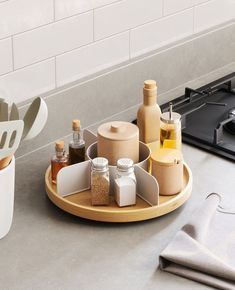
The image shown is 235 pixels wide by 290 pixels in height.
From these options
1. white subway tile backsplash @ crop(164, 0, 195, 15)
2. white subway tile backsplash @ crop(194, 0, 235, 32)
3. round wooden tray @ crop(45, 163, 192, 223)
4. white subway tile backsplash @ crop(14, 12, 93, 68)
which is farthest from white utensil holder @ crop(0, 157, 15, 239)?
white subway tile backsplash @ crop(194, 0, 235, 32)

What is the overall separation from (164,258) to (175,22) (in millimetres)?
928

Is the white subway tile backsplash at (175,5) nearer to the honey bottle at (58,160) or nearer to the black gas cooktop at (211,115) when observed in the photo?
the black gas cooktop at (211,115)

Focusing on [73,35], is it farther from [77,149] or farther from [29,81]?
[77,149]

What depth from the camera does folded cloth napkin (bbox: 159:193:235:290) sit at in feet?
4.98

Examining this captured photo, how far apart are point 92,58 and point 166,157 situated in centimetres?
44

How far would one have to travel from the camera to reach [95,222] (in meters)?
1.73

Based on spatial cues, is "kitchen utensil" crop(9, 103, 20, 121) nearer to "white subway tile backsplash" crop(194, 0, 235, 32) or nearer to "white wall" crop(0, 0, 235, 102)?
"white wall" crop(0, 0, 235, 102)

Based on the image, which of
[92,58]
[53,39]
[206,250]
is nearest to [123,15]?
[92,58]

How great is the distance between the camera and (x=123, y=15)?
2.12 m

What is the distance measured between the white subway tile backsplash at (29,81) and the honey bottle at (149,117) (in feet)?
0.88

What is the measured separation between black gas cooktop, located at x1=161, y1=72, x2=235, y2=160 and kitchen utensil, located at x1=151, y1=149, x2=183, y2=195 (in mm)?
240

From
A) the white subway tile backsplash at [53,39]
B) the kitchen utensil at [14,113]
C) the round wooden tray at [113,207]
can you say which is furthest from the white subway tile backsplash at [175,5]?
the kitchen utensil at [14,113]

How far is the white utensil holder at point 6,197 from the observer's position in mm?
1605

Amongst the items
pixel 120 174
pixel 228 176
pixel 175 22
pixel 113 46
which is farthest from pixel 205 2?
pixel 120 174
